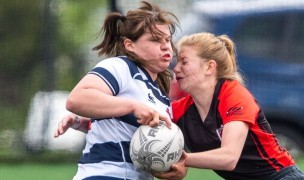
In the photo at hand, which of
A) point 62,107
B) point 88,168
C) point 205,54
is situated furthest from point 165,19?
point 62,107

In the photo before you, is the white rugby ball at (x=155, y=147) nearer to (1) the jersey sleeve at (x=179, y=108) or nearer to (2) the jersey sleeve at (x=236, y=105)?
(2) the jersey sleeve at (x=236, y=105)

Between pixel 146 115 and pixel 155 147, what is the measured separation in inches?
7.3

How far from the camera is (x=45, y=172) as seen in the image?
29.8 ft

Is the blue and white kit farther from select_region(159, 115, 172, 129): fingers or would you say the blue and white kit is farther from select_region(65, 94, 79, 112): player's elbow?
select_region(65, 94, 79, 112): player's elbow

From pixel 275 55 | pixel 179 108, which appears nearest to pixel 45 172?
pixel 275 55

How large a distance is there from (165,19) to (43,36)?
4.68m

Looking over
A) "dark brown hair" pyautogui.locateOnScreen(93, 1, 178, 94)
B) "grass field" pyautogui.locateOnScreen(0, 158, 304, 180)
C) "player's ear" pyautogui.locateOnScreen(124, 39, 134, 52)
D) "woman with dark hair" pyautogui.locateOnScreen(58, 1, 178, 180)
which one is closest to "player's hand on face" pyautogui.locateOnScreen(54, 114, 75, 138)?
"woman with dark hair" pyautogui.locateOnScreen(58, 1, 178, 180)

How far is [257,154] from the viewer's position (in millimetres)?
5094

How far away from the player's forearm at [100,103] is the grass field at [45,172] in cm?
427

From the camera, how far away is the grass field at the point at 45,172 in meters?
8.83

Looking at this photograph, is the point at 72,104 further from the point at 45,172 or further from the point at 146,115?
the point at 45,172

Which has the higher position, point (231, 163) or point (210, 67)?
point (210, 67)

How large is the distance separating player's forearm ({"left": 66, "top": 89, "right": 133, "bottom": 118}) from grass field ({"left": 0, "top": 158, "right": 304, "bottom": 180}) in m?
4.27

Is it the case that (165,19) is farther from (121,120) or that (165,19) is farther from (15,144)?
(15,144)
